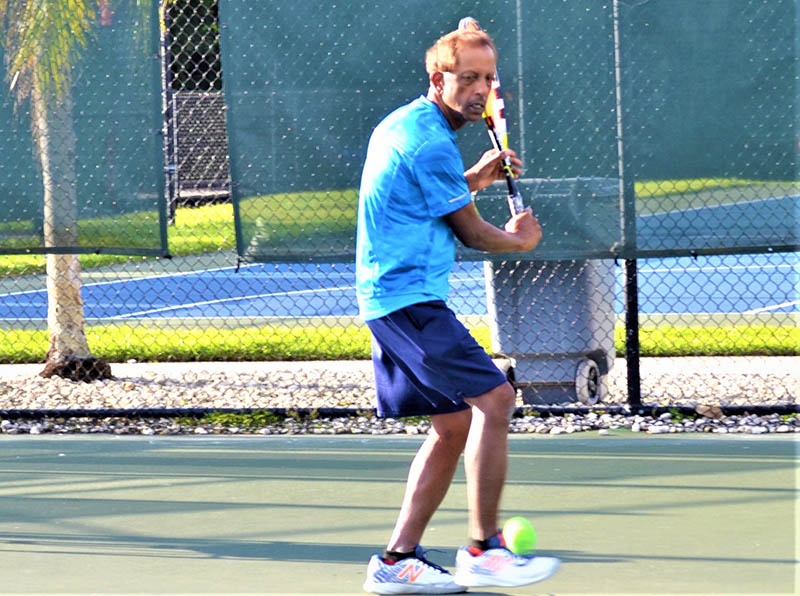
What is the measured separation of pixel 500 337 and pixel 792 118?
1927 millimetres

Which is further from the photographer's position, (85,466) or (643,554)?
(85,466)

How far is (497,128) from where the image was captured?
4254mm

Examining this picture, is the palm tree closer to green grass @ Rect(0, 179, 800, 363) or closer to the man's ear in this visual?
green grass @ Rect(0, 179, 800, 363)

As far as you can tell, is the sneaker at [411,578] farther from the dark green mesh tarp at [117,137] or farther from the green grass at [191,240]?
the green grass at [191,240]

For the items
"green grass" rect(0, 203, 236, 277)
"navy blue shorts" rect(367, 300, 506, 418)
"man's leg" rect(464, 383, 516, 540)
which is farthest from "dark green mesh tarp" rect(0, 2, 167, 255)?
"green grass" rect(0, 203, 236, 277)

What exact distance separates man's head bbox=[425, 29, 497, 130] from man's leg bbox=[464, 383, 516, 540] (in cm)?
87

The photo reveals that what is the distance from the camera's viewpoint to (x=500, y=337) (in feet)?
22.7

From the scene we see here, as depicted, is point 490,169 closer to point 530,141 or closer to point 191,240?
point 530,141

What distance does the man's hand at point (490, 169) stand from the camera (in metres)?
4.06

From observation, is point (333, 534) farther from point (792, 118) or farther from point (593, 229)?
point (792, 118)

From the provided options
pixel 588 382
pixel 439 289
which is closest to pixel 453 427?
pixel 439 289

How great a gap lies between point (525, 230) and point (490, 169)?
0.98 feet

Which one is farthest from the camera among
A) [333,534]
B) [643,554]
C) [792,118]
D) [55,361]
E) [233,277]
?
[233,277]

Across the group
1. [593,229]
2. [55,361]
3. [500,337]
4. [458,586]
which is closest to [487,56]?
[458,586]
